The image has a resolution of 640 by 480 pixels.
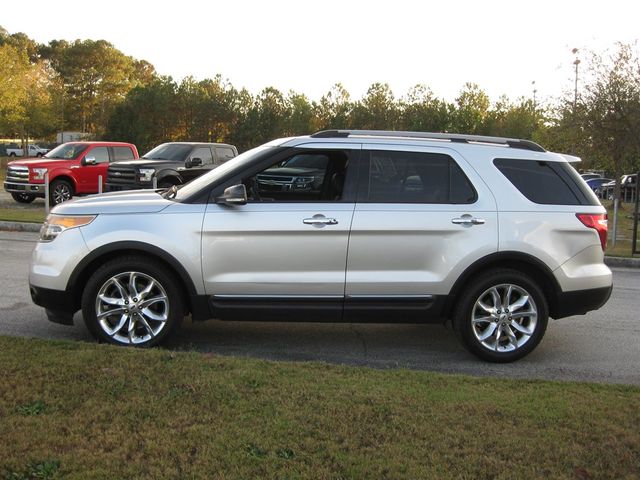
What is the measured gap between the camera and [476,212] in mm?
5902

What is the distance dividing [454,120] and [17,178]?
75.0ft

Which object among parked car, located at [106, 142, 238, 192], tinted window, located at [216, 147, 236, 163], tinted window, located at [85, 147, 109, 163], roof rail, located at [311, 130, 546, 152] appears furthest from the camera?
tinted window, located at [85, 147, 109, 163]

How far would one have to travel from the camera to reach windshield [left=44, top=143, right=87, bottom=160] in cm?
1983

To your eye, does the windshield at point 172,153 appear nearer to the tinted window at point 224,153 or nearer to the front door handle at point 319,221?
the tinted window at point 224,153

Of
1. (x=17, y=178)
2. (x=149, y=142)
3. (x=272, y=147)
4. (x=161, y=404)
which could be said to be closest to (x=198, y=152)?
(x=17, y=178)

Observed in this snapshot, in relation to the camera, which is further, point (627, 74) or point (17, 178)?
point (627, 74)

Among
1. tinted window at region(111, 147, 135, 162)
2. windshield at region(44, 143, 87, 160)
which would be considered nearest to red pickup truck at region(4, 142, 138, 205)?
windshield at region(44, 143, 87, 160)

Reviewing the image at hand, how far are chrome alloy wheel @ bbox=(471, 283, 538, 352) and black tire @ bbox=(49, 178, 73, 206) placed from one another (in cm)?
1539

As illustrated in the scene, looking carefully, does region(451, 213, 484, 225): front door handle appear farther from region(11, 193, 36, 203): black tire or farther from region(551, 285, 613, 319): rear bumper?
region(11, 193, 36, 203): black tire

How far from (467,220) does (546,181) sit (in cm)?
84

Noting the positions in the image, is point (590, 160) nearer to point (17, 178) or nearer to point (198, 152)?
point (198, 152)

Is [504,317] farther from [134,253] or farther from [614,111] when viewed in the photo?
[614,111]

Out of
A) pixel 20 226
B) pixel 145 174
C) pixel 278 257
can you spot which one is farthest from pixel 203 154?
pixel 278 257

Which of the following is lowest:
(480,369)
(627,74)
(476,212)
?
(480,369)
